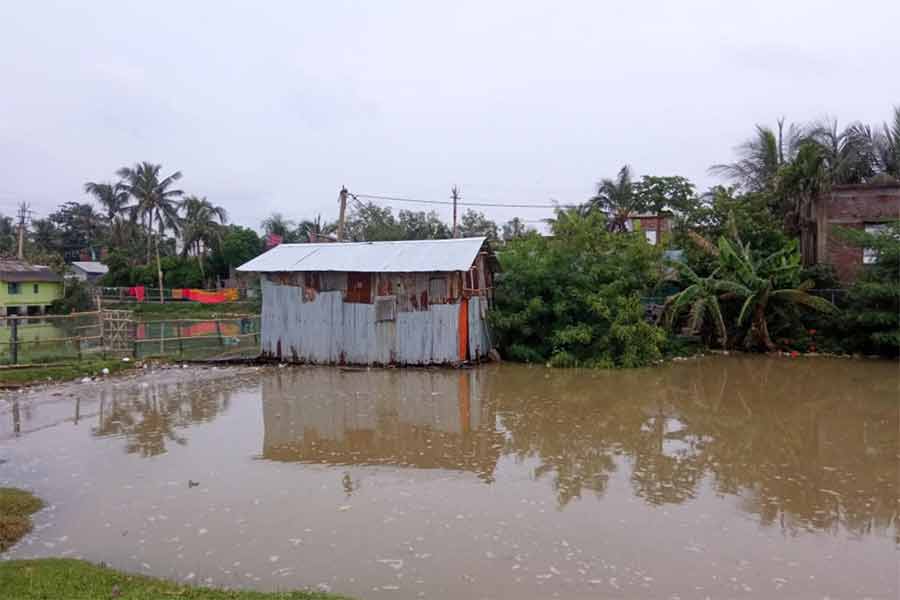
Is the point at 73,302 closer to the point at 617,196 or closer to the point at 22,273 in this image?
the point at 22,273

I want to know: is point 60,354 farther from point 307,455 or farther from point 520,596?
point 520,596

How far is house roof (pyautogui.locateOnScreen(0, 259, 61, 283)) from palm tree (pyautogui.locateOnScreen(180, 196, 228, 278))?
28.3ft

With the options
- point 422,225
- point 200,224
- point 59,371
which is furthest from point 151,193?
point 59,371

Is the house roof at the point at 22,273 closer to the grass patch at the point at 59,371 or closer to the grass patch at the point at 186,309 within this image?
the grass patch at the point at 186,309

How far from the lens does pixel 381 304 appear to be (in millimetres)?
16891

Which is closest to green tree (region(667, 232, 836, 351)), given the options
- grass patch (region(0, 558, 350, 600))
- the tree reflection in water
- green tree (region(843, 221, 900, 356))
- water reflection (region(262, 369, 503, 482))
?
green tree (region(843, 221, 900, 356))

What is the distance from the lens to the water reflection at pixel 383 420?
28.9ft

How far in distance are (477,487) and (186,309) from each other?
1367 inches

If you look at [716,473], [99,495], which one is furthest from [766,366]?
[99,495]

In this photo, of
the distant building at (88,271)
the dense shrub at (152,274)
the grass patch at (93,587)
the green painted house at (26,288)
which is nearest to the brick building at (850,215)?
the grass patch at (93,587)

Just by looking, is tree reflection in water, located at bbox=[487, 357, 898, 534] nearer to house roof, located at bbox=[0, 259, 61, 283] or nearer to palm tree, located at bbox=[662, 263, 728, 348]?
palm tree, located at bbox=[662, 263, 728, 348]

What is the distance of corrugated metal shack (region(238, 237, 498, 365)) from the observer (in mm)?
16500

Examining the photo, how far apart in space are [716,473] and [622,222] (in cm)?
2495

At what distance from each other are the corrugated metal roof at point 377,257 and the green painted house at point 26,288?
2580 cm
